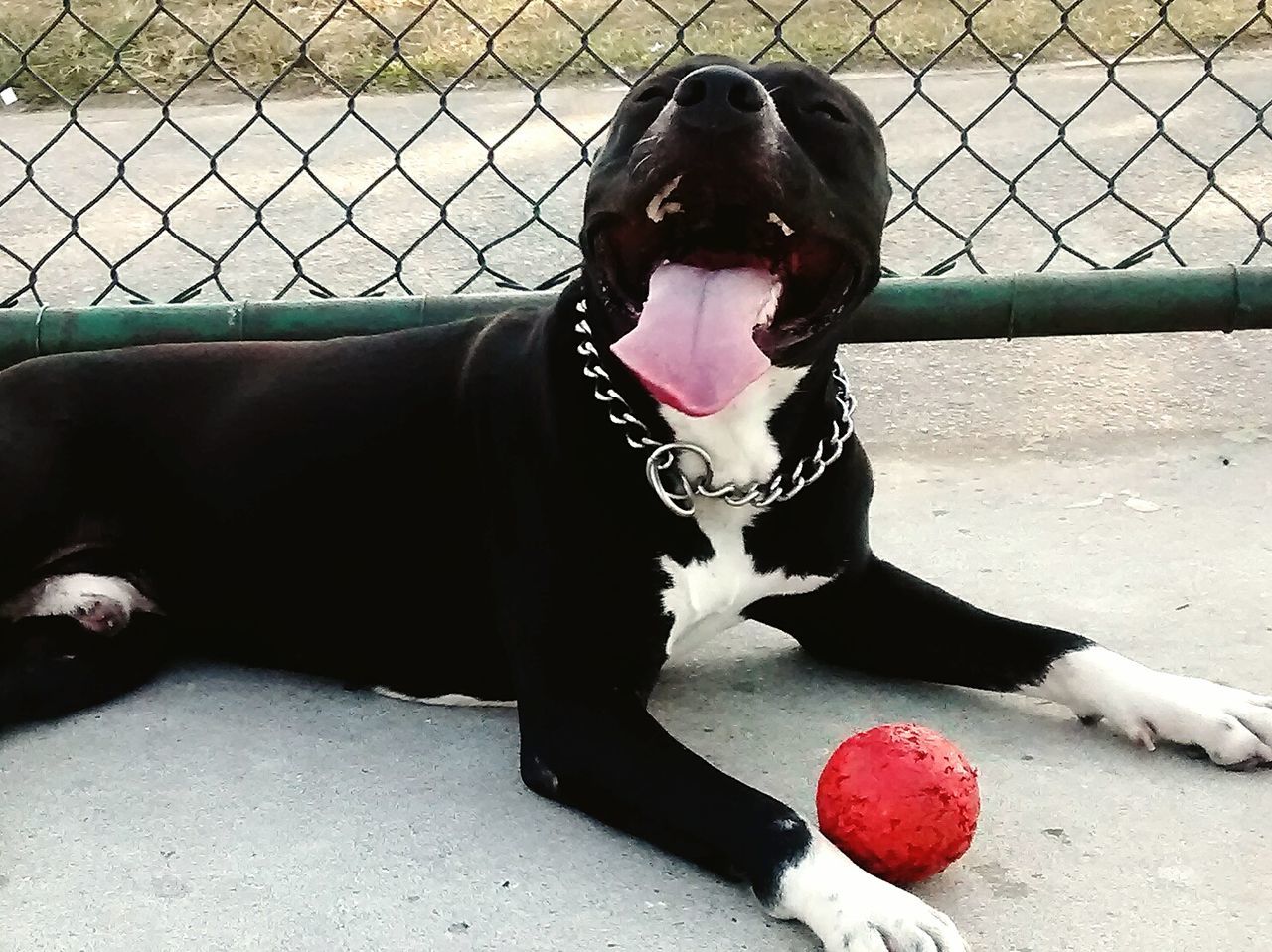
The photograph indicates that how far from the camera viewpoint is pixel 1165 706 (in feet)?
8.12

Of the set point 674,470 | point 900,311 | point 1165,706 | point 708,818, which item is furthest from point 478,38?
point 708,818

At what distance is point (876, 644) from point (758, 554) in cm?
A: 33

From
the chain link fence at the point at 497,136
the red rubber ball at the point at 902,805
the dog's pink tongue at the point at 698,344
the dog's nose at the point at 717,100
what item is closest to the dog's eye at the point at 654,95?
the dog's nose at the point at 717,100

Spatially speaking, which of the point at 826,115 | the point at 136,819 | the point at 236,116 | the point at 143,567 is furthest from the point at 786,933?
the point at 236,116

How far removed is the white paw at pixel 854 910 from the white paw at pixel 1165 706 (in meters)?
0.61

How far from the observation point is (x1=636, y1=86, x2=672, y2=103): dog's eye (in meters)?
2.39

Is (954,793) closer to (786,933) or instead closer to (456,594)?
(786,933)

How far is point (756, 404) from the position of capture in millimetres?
2477

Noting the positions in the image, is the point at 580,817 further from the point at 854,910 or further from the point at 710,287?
the point at 710,287

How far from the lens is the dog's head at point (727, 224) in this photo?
2.24 meters

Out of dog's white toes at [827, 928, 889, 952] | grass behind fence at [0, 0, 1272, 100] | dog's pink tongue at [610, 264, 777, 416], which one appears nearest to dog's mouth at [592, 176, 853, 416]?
dog's pink tongue at [610, 264, 777, 416]

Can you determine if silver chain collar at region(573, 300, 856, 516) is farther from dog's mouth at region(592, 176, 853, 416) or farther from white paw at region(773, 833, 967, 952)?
white paw at region(773, 833, 967, 952)

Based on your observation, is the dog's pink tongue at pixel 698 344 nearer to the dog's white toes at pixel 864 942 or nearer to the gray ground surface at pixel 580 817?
the gray ground surface at pixel 580 817

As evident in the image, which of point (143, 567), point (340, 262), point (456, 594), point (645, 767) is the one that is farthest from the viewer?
point (340, 262)
